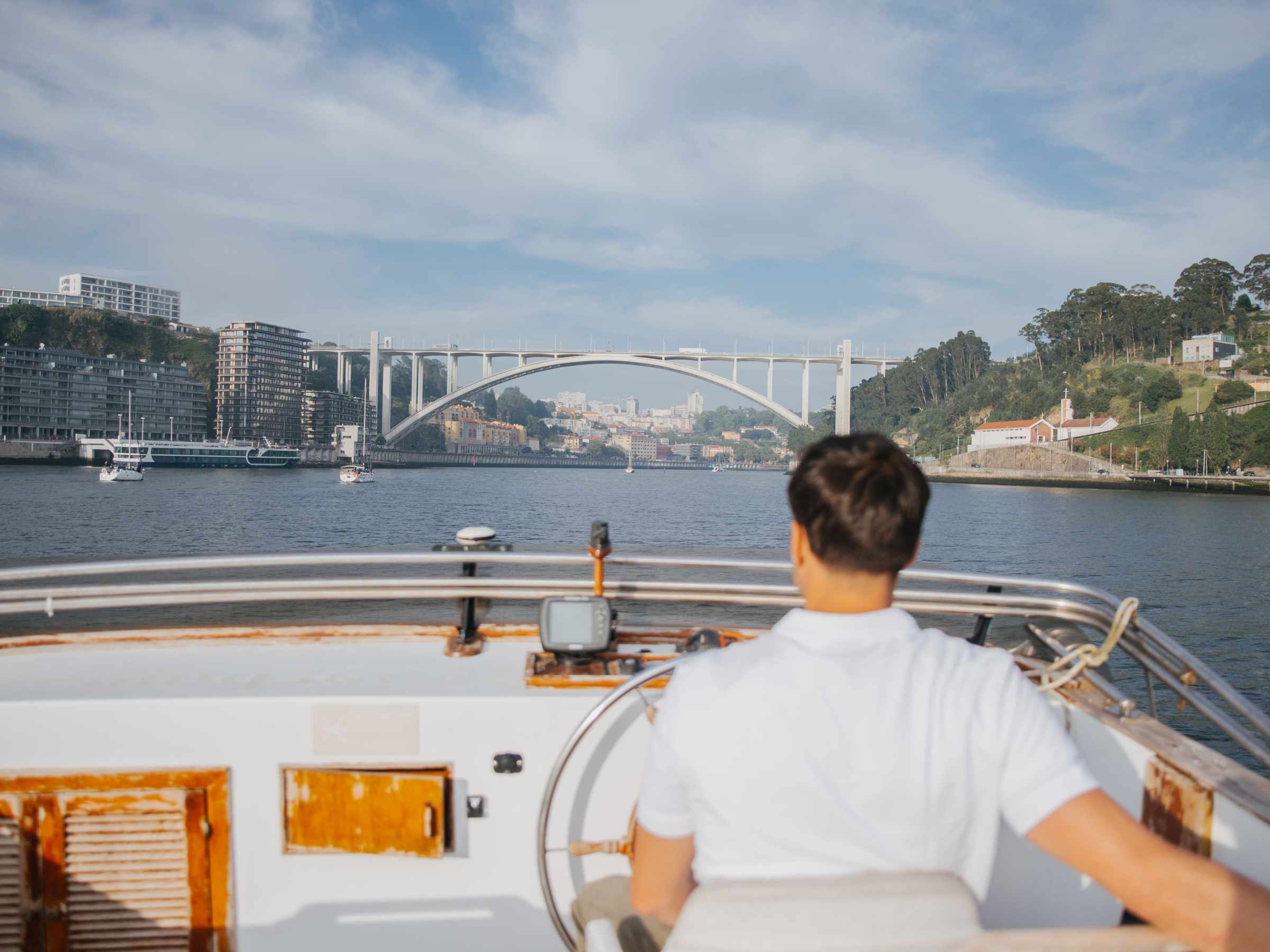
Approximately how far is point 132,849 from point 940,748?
1.50m

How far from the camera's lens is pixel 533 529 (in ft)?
81.9

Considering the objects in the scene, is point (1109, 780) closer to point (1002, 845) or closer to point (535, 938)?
point (1002, 845)

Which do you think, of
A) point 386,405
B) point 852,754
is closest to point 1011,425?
point 386,405

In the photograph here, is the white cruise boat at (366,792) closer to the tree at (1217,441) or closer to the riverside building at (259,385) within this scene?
the tree at (1217,441)

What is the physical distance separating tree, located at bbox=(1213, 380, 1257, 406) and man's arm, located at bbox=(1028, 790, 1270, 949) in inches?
3038

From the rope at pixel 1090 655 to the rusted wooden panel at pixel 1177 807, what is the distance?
0.19 metres

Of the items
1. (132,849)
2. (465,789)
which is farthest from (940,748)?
(132,849)

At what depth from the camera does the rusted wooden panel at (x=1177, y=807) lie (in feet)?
4.43

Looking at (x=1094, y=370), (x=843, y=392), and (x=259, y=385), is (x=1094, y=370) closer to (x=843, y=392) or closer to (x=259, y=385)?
(x=843, y=392)

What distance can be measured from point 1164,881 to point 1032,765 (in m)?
0.15

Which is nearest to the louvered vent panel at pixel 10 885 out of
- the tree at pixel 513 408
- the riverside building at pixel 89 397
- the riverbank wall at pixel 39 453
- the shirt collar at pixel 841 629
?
the shirt collar at pixel 841 629

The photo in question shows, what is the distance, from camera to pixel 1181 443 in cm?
5831

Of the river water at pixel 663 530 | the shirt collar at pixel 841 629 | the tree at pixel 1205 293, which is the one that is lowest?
the river water at pixel 663 530

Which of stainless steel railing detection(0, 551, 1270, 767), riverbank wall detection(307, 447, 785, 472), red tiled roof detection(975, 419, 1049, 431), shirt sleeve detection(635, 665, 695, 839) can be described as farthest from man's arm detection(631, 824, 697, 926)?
red tiled roof detection(975, 419, 1049, 431)
